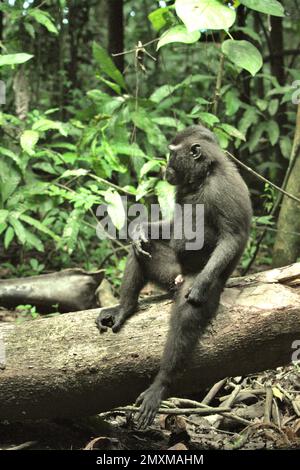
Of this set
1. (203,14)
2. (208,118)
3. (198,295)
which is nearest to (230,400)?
(198,295)

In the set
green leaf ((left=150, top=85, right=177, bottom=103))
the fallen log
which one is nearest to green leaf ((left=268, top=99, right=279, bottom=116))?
green leaf ((left=150, top=85, right=177, bottom=103))

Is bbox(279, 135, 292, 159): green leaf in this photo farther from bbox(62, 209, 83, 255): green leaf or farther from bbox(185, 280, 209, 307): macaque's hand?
bbox(185, 280, 209, 307): macaque's hand

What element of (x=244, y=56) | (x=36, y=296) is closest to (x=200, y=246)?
(x=244, y=56)

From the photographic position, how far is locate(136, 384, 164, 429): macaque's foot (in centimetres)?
420

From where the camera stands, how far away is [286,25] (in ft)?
42.5

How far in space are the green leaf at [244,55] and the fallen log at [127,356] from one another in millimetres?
1709

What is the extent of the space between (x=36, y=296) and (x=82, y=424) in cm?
251

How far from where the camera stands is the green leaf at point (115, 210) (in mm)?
6078

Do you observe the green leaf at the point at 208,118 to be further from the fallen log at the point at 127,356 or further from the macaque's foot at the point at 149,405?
the macaque's foot at the point at 149,405

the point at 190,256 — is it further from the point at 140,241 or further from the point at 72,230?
the point at 72,230

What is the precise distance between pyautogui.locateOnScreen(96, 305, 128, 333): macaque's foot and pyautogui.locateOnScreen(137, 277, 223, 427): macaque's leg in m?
0.42

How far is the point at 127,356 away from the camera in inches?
171

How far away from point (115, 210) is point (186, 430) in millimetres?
2365
